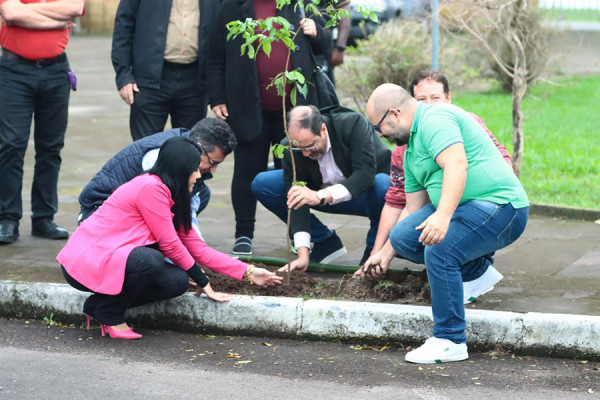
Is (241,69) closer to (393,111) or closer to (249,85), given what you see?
(249,85)

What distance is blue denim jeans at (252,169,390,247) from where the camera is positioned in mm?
6636

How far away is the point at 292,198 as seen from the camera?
6.05m

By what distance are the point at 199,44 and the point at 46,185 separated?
1.65 meters

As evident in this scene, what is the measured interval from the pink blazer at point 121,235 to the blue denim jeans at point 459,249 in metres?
1.38

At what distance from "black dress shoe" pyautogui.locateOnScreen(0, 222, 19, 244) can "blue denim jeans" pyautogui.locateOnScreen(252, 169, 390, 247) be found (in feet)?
6.33

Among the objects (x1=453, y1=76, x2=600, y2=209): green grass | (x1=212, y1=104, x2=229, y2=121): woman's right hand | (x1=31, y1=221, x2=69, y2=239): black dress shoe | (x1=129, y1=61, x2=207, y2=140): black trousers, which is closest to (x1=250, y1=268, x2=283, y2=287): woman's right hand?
(x1=212, y1=104, x2=229, y2=121): woman's right hand

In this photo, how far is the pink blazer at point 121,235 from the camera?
5.43 m

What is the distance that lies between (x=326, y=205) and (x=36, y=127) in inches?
99.0

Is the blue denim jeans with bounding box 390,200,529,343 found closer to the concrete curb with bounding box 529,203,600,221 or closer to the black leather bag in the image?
the black leather bag

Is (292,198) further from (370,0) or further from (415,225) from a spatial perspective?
(370,0)

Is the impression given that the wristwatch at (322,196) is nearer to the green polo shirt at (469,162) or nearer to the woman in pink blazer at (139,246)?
the woman in pink blazer at (139,246)

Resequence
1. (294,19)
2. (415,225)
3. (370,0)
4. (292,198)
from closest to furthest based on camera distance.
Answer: (415,225)
(292,198)
(294,19)
(370,0)

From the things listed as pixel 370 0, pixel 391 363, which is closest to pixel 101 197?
pixel 391 363

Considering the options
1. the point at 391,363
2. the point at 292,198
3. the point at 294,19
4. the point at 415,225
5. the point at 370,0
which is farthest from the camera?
the point at 370,0
